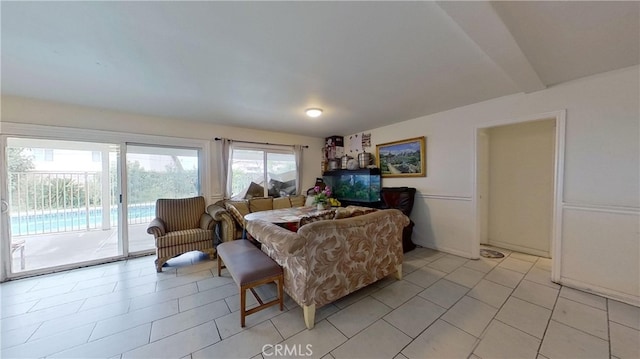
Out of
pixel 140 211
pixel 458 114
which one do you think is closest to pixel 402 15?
pixel 458 114

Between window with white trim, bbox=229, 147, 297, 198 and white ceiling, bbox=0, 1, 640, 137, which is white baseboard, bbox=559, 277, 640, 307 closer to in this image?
white ceiling, bbox=0, 1, 640, 137

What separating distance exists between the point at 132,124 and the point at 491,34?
4.43 metres

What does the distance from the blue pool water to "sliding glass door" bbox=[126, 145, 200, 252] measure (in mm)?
13

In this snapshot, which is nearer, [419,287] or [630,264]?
[630,264]

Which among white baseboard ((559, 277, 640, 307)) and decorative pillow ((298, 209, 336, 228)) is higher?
decorative pillow ((298, 209, 336, 228))

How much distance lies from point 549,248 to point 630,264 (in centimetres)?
118

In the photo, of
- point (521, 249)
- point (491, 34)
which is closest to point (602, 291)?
point (521, 249)

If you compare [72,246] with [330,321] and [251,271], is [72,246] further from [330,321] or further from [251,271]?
[330,321]

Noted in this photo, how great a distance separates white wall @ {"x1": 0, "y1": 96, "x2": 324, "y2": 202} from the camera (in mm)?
2639

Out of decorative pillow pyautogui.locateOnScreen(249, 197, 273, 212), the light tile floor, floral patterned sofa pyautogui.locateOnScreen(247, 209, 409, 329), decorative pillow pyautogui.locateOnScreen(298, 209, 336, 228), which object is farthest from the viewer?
decorative pillow pyautogui.locateOnScreen(249, 197, 273, 212)

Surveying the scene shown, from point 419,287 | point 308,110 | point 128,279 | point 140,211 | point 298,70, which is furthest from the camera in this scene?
point 140,211

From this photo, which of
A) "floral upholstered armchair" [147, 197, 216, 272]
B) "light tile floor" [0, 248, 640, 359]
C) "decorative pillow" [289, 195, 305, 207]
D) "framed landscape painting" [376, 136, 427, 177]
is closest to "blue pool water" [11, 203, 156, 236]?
"floral upholstered armchair" [147, 197, 216, 272]

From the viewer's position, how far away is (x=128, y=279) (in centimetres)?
258

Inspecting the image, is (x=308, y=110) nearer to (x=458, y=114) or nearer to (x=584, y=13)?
(x=458, y=114)
